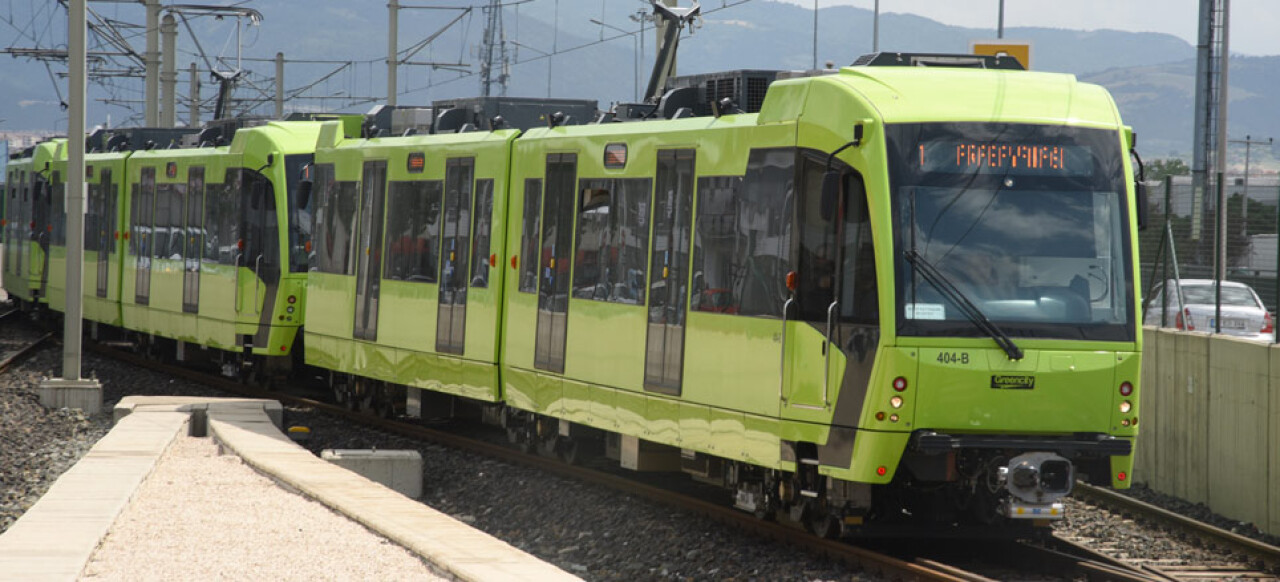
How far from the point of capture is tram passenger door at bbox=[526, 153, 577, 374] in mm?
15570

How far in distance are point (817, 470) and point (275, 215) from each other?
1310 centimetres

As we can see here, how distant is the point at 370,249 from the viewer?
2005cm

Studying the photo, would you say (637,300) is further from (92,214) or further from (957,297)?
(92,214)

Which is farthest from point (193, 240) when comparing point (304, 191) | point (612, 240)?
point (612, 240)

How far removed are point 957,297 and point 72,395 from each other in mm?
14305

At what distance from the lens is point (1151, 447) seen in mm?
16203

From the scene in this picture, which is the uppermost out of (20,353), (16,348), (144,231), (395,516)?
(144,231)

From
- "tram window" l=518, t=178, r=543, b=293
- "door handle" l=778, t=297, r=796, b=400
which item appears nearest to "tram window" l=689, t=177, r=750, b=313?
"door handle" l=778, t=297, r=796, b=400

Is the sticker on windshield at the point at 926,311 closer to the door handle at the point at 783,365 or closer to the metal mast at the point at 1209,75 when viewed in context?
the door handle at the point at 783,365

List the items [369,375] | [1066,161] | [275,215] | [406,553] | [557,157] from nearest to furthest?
[406,553] → [1066,161] → [557,157] → [369,375] → [275,215]

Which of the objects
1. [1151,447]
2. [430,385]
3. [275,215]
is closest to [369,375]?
[430,385]

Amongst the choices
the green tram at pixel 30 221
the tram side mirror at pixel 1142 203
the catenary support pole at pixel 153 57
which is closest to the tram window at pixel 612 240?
the tram side mirror at pixel 1142 203

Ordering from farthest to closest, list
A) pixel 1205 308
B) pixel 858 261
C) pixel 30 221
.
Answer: pixel 30 221
pixel 1205 308
pixel 858 261

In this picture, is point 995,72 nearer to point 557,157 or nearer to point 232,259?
point 557,157
